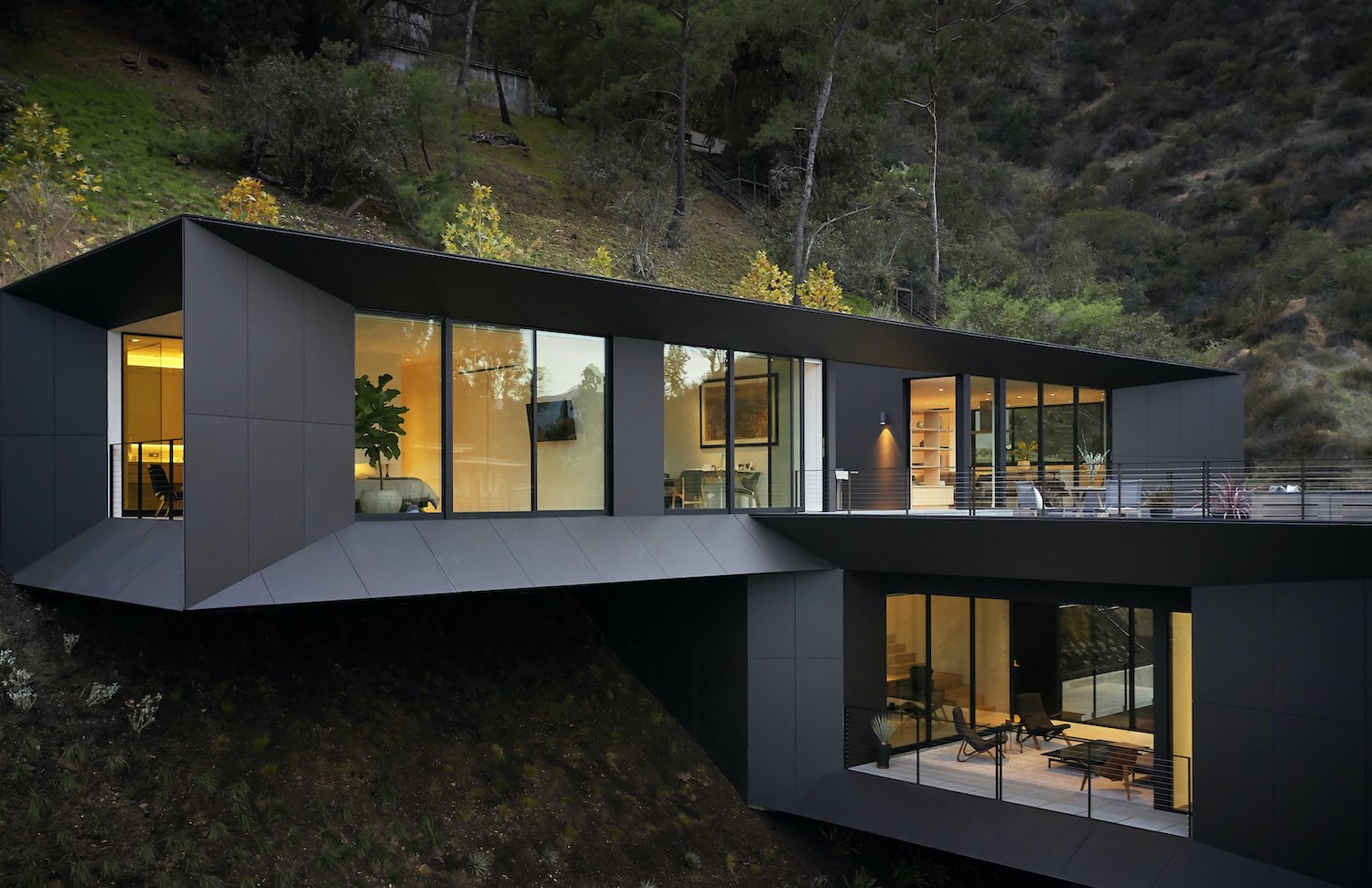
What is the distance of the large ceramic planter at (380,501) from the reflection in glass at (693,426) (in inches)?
136

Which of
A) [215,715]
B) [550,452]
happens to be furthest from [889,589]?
[215,715]

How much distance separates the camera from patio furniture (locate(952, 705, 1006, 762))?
13078mm

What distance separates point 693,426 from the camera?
532 inches

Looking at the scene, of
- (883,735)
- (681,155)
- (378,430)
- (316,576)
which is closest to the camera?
(316,576)

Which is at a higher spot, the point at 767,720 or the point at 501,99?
the point at 501,99

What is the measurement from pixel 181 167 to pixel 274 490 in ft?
52.2

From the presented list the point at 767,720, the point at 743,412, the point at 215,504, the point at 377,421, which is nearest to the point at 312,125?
the point at 743,412

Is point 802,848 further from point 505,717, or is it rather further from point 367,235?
point 367,235

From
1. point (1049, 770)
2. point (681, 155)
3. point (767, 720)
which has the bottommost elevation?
point (1049, 770)

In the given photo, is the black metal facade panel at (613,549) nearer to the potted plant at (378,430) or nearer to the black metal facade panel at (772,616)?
the black metal facade panel at (772,616)

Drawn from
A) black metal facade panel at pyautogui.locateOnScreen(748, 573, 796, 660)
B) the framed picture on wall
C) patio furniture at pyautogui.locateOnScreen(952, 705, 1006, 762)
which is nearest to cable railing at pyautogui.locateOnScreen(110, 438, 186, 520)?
the framed picture on wall

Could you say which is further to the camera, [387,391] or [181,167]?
[181,167]

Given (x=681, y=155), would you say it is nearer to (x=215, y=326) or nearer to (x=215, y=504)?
(x=215, y=326)

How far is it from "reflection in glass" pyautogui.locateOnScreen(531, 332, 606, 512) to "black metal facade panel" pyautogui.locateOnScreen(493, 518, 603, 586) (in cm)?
35
